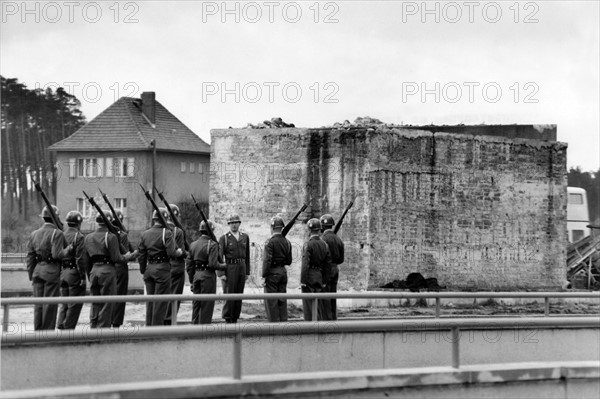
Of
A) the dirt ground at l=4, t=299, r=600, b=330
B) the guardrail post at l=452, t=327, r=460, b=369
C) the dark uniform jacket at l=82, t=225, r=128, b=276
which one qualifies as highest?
the dark uniform jacket at l=82, t=225, r=128, b=276

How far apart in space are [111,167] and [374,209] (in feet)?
133

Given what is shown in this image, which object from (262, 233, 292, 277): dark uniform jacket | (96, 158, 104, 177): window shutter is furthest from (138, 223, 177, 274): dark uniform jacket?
(96, 158, 104, 177): window shutter

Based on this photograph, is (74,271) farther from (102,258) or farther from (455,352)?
(455,352)

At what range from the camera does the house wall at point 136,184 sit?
2398 inches

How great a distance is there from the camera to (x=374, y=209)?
27312 millimetres

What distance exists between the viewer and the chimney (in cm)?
6888

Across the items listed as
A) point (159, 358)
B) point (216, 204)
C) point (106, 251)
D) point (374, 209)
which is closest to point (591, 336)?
point (159, 358)

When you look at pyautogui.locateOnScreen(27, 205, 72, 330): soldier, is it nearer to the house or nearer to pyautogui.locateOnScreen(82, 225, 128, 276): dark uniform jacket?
pyautogui.locateOnScreen(82, 225, 128, 276): dark uniform jacket

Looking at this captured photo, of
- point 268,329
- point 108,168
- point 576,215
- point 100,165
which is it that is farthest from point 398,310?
point 108,168

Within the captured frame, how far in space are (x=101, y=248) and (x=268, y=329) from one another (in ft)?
17.7

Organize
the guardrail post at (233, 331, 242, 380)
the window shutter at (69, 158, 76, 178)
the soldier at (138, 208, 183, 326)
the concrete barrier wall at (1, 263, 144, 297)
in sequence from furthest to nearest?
the window shutter at (69, 158, 76, 178) → the concrete barrier wall at (1, 263, 144, 297) → the soldier at (138, 208, 183, 326) → the guardrail post at (233, 331, 242, 380)

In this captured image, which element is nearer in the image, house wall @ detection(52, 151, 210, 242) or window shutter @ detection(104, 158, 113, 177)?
house wall @ detection(52, 151, 210, 242)

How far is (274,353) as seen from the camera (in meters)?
12.2

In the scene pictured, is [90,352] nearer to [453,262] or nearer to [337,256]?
[337,256]
